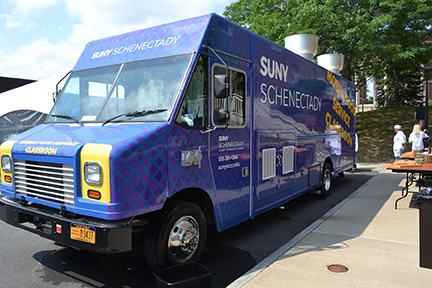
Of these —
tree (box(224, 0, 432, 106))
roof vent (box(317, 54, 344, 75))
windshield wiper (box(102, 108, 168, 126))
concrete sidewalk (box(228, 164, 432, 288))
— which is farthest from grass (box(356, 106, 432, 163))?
windshield wiper (box(102, 108, 168, 126))

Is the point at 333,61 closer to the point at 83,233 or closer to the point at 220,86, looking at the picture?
the point at 220,86

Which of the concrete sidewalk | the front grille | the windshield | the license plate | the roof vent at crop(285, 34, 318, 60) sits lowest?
the concrete sidewalk

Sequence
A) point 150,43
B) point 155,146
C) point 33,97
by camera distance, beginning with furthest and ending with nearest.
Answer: point 33,97, point 150,43, point 155,146

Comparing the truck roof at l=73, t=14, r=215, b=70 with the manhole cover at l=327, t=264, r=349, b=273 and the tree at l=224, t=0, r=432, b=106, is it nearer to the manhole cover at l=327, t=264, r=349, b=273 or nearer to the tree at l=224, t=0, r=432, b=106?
the manhole cover at l=327, t=264, r=349, b=273

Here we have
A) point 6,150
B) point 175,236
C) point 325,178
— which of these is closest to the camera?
point 175,236

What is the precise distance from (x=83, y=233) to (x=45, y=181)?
2.88ft

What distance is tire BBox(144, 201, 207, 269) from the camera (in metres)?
3.65

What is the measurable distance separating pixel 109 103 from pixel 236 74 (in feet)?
5.94

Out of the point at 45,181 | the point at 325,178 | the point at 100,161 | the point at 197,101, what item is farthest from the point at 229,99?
the point at 325,178

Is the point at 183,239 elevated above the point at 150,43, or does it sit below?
below

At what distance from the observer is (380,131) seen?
881 inches

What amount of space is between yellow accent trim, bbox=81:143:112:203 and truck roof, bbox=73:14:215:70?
61.0 inches

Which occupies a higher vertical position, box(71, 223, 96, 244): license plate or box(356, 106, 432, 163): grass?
box(356, 106, 432, 163): grass

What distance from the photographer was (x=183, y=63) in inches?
159
